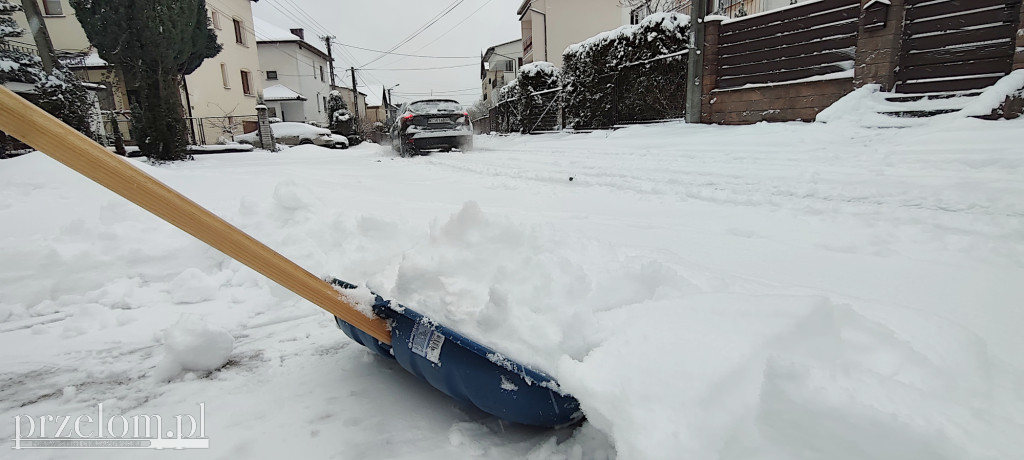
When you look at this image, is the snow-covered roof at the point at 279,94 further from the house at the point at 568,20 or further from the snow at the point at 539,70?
the snow at the point at 539,70

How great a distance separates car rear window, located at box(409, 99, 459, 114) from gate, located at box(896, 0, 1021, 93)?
24.5 feet

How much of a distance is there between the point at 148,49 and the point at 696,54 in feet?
34.7

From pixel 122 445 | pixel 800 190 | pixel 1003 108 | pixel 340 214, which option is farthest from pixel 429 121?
pixel 122 445

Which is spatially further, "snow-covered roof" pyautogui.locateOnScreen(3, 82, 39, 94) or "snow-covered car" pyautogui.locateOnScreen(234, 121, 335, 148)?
"snow-covered car" pyautogui.locateOnScreen(234, 121, 335, 148)

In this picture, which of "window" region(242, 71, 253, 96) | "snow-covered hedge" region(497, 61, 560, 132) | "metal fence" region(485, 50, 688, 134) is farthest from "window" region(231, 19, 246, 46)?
"metal fence" region(485, 50, 688, 134)

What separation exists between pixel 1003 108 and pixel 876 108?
1.18 m

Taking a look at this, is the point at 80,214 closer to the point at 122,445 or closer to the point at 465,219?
the point at 122,445

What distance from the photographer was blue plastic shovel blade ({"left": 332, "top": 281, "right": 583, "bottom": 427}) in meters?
1.17

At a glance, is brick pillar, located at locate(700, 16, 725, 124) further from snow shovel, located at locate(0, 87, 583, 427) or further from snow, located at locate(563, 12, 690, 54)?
snow shovel, located at locate(0, 87, 583, 427)

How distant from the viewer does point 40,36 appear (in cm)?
982

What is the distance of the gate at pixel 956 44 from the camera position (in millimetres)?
4918

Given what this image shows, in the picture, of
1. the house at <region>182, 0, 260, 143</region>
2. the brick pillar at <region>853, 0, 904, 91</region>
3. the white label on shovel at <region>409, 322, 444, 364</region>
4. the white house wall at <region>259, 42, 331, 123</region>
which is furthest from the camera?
the white house wall at <region>259, 42, 331, 123</region>

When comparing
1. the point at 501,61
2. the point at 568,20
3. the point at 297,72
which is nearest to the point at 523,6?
the point at 568,20

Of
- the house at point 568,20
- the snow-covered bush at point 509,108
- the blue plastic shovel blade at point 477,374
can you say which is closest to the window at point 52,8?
the snow-covered bush at point 509,108
